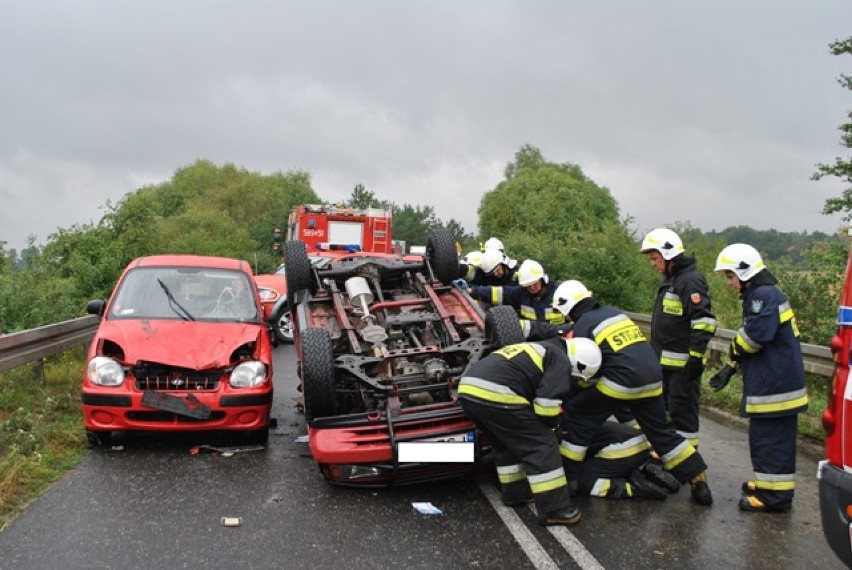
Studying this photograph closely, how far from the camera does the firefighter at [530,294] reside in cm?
679

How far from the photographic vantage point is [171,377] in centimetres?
542

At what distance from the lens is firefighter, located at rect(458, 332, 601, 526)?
4.20 metres

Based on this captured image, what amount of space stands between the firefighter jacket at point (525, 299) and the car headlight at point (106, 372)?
3.58 m

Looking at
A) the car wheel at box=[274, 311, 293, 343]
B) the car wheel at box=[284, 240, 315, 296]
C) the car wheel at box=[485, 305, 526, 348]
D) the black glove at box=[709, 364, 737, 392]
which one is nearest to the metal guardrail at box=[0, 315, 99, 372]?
the car wheel at box=[284, 240, 315, 296]

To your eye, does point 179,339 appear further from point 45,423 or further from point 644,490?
point 644,490

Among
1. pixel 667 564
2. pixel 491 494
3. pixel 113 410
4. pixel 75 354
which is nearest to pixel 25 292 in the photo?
pixel 75 354

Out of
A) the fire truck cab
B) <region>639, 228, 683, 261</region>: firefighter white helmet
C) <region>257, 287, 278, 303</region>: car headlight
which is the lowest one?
<region>257, 287, 278, 303</region>: car headlight

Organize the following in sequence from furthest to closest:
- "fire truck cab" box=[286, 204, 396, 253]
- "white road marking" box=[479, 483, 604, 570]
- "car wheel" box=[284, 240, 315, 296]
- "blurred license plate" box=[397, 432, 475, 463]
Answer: "fire truck cab" box=[286, 204, 396, 253] → "car wheel" box=[284, 240, 315, 296] → "blurred license plate" box=[397, 432, 475, 463] → "white road marking" box=[479, 483, 604, 570]

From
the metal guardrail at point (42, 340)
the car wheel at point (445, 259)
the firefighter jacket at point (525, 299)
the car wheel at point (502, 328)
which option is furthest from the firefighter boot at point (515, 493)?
the metal guardrail at point (42, 340)

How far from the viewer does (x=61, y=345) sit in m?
7.21

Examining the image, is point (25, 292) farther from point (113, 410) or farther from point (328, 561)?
point (328, 561)

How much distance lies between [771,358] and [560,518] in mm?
1796

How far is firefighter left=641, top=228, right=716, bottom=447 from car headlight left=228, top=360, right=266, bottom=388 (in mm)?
3203

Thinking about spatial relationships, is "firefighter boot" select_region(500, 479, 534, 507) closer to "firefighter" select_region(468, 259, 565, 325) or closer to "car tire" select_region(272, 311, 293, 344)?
"firefighter" select_region(468, 259, 565, 325)
